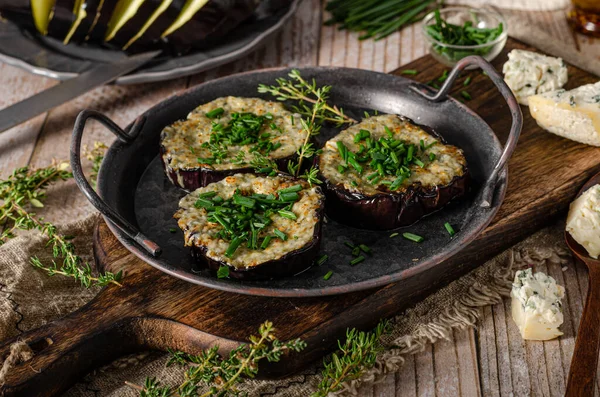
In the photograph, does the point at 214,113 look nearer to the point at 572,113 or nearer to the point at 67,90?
the point at 67,90

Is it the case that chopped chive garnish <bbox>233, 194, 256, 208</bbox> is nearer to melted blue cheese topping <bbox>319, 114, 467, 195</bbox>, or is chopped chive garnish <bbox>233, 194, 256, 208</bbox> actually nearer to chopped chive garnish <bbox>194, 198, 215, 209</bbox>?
chopped chive garnish <bbox>194, 198, 215, 209</bbox>

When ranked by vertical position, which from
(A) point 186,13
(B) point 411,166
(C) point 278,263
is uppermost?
(A) point 186,13

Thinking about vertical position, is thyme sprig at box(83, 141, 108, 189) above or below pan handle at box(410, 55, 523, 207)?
above

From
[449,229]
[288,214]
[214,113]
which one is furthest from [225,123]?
[449,229]

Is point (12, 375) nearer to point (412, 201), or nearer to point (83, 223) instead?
point (83, 223)

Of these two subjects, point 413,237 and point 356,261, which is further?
point 413,237

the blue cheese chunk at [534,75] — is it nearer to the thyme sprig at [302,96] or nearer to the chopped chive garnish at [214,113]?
the thyme sprig at [302,96]

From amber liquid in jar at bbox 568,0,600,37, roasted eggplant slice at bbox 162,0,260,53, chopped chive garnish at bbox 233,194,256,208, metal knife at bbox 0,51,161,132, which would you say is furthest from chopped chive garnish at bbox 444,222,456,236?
amber liquid in jar at bbox 568,0,600,37
